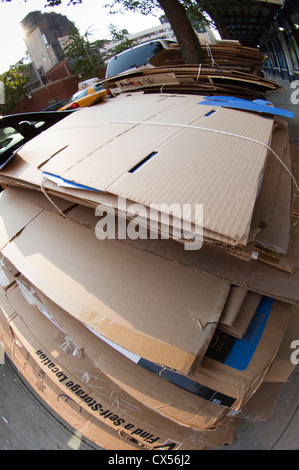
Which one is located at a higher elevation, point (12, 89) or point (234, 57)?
point (12, 89)

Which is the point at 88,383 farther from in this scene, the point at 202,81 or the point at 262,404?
the point at 202,81

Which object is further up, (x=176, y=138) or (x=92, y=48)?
(x=92, y=48)

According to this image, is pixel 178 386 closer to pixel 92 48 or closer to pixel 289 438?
pixel 289 438

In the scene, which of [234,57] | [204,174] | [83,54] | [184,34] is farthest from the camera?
[83,54]

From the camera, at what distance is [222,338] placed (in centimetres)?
99

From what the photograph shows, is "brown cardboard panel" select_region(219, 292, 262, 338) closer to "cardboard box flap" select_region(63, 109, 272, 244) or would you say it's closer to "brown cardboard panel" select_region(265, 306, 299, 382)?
"brown cardboard panel" select_region(265, 306, 299, 382)

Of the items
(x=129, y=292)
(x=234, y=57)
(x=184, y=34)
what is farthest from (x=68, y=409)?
(x=184, y=34)

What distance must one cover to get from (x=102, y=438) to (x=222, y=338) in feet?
2.76

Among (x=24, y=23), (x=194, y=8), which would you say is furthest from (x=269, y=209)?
(x=24, y=23)

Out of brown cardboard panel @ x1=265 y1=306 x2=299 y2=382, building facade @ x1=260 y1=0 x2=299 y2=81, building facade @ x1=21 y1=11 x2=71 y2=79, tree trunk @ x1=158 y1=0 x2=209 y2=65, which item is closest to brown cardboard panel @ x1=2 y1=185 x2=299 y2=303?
brown cardboard panel @ x1=265 y1=306 x2=299 y2=382

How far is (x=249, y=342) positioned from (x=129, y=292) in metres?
0.51

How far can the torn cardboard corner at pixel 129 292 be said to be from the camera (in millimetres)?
880

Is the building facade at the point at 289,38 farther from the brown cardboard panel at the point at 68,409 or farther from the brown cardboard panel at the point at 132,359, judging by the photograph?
the brown cardboard panel at the point at 68,409

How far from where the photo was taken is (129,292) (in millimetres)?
1022
